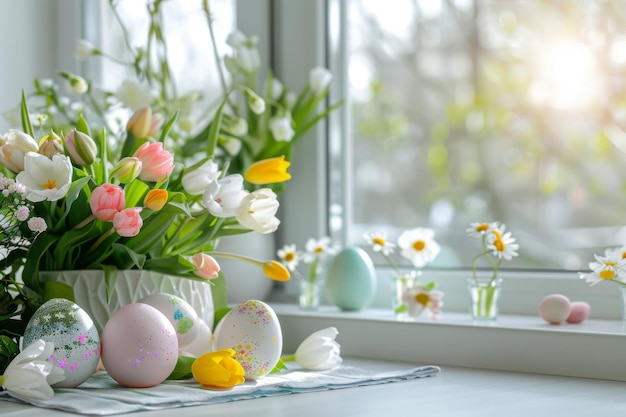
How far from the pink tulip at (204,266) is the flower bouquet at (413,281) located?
0.32 m

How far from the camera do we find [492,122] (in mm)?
1708

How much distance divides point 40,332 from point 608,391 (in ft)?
2.15

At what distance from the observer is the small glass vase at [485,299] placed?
1423 mm

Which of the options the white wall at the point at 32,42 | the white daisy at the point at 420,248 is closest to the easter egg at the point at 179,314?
the white daisy at the point at 420,248

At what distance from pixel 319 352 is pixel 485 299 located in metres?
0.30

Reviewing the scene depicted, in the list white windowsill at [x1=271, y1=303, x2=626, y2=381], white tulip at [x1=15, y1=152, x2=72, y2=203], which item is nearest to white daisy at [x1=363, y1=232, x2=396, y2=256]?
white windowsill at [x1=271, y1=303, x2=626, y2=381]

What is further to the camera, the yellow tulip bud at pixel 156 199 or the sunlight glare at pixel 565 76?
the sunlight glare at pixel 565 76

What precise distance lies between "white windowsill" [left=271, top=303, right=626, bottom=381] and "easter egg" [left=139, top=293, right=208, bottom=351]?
1.13 feet

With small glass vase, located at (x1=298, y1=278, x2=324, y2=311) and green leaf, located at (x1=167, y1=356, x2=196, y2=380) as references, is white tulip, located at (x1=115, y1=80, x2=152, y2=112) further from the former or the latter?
green leaf, located at (x1=167, y1=356, x2=196, y2=380)

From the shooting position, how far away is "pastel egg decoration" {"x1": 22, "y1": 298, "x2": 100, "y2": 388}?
1.09m

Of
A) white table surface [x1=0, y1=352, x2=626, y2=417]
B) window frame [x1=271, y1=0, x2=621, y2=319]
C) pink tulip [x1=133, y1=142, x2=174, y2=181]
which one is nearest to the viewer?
white table surface [x1=0, y1=352, x2=626, y2=417]

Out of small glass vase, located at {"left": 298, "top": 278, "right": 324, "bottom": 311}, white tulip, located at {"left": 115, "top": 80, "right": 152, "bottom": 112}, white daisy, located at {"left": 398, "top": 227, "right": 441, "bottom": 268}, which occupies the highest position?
white tulip, located at {"left": 115, "top": 80, "right": 152, "bottom": 112}

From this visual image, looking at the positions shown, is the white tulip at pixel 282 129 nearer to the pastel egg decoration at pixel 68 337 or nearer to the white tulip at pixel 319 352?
the white tulip at pixel 319 352

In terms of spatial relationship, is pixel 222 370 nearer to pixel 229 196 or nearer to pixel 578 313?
pixel 229 196
